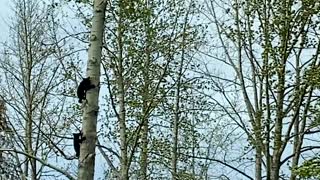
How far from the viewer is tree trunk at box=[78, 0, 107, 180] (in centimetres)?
472

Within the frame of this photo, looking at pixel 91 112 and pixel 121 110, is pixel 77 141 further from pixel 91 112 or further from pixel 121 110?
pixel 121 110

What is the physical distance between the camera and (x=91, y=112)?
15.7 ft

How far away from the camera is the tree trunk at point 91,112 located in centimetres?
472

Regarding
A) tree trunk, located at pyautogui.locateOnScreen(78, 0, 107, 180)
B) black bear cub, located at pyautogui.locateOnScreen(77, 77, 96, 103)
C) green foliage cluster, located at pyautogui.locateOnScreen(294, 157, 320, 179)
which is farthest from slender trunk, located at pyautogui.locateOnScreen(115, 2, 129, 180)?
black bear cub, located at pyautogui.locateOnScreen(77, 77, 96, 103)

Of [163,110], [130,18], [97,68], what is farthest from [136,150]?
[97,68]

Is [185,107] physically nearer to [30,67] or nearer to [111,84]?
[111,84]

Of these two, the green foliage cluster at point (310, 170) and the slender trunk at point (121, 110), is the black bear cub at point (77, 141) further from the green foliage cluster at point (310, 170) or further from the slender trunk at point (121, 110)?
the slender trunk at point (121, 110)

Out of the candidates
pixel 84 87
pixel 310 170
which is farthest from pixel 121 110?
pixel 84 87

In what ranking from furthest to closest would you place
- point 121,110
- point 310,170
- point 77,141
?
1. point 121,110
2. point 310,170
3. point 77,141

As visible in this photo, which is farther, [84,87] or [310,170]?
[310,170]

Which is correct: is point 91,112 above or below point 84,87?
below

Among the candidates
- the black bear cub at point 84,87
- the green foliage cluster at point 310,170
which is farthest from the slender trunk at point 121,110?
the black bear cub at point 84,87

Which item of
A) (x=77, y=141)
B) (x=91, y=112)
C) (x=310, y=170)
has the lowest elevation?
(x=77, y=141)

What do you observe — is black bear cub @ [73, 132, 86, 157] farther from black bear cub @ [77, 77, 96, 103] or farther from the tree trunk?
black bear cub @ [77, 77, 96, 103]
